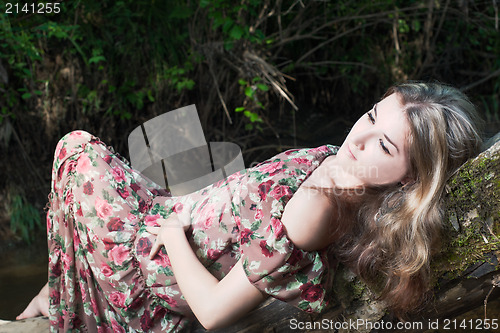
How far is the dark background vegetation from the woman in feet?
5.25

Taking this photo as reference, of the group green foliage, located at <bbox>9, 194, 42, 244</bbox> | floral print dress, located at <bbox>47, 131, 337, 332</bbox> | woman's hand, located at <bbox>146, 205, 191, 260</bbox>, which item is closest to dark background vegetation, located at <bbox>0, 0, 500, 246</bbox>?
green foliage, located at <bbox>9, 194, 42, 244</bbox>

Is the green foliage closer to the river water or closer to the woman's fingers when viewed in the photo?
the river water

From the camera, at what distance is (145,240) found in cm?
173

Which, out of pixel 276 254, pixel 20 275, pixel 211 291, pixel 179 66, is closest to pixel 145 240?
pixel 211 291

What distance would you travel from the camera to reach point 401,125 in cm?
143

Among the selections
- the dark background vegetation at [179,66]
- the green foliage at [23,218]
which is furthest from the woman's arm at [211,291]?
the green foliage at [23,218]

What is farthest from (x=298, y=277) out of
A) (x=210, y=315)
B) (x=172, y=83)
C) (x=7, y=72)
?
(x=7, y=72)

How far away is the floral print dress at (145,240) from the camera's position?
1479 millimetres

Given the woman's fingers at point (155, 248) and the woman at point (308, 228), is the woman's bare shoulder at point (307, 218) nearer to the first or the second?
the woman at point (308, 228)

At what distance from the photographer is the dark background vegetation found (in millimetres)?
3307

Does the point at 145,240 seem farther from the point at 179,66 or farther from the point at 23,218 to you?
the point at 179,66

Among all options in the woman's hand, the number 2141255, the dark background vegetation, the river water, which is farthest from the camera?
the dark background vegetation

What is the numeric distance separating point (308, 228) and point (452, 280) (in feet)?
1.50

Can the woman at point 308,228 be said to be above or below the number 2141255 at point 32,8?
below
